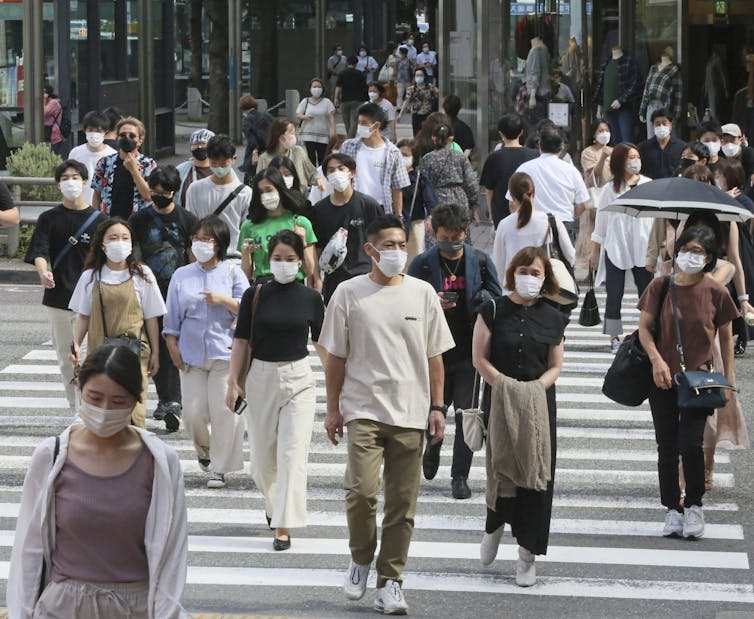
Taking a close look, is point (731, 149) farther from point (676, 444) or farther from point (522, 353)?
point (522, 353)

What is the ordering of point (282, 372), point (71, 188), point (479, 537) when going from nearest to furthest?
A: point (282, 372)
point (479, 537)
point (71, 188)

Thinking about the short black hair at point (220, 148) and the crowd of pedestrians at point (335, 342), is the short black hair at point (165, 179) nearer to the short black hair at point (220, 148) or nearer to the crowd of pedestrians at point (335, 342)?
the crowd of pedestrians at point (335, 342)

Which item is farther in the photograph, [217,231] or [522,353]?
[217,231]

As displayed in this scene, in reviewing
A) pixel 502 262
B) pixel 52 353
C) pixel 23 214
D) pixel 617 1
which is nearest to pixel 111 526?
pixel 502 262

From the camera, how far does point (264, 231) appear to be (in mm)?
11844

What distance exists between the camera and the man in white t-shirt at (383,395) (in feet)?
26.9

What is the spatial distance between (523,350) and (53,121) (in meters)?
20.2

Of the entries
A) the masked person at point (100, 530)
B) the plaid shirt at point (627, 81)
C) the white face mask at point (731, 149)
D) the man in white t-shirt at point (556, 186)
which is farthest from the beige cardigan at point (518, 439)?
the plaid shirt at point (627, 81)

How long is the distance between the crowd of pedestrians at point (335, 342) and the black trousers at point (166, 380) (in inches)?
0.7

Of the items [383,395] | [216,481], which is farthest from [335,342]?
[216,481]

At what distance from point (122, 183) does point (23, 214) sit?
27.2ft

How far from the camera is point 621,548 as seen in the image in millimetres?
9406

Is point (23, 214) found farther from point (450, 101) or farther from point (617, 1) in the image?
point (617, 1)

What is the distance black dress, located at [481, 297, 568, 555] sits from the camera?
864 cm
